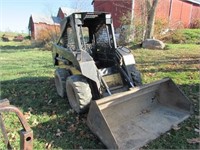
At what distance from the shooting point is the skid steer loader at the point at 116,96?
3489mm

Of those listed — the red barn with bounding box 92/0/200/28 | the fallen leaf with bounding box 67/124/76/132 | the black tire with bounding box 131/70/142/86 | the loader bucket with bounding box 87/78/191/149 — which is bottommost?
the fallen leaf with bounding box 67/124/76/132

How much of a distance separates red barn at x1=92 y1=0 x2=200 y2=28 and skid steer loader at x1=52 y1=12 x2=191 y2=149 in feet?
35.9

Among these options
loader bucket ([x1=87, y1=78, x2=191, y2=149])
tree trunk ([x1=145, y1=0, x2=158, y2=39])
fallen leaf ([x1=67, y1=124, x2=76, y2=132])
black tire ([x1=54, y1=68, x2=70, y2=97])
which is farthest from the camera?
tree trunk ([x1=145, y1=0, x2=158, y2=39])

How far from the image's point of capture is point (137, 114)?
13.6ft

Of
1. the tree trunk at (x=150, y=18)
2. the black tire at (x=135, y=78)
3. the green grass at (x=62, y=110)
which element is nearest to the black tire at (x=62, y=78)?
the green grass at (x=62, y=110)

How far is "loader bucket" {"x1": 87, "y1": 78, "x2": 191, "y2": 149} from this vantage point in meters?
3.34

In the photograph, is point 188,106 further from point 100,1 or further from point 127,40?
point 100,1

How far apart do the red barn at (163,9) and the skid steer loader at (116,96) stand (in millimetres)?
10952

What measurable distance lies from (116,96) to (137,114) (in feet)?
2.71

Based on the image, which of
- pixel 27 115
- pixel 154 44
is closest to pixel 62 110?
pixel 27 115

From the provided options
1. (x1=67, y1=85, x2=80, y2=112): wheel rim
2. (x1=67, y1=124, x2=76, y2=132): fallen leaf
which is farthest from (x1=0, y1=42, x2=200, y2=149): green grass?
(x1=67, y1=85, x2=80, y2=112): wheel rim

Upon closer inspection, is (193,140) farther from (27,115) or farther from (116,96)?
(27,115)

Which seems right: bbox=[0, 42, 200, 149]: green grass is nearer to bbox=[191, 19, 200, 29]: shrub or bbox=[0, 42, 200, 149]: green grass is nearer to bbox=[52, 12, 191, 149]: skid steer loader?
bbox=[52, 12, 191, 149]: skid steer loader

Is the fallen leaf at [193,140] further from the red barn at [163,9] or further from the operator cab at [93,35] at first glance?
the red barn at [163,9]
